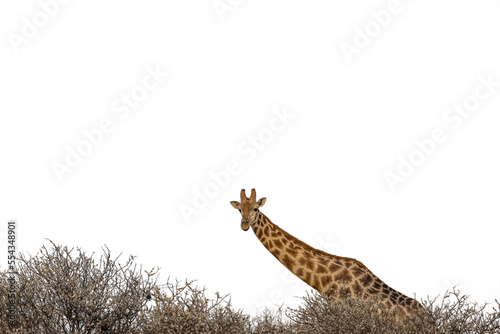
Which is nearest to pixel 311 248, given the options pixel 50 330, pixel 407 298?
pixel 407 298

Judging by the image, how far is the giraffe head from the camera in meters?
16.7

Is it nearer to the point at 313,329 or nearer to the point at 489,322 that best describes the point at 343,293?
the point at 313,329

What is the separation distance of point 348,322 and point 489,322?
10.8 feet

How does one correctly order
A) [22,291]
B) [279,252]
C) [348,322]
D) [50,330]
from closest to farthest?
[348,322] < [50,330] < [22,291] < [279,252]

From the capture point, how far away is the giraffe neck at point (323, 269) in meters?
15.5

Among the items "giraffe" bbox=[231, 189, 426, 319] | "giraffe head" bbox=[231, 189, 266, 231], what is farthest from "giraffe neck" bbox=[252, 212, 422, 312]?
"giraffe head" bbox=[231, 189, 266, 231]

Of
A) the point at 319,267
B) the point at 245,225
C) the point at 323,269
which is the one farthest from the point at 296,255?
the point at 245,225

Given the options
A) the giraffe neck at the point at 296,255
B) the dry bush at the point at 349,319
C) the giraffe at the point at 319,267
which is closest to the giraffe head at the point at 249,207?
the giraffe at the point at 319,267

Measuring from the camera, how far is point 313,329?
14172 mm

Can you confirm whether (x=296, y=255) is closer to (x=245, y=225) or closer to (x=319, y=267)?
(x=319, y=267)

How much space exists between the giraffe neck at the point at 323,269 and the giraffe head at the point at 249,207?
0.82 feet

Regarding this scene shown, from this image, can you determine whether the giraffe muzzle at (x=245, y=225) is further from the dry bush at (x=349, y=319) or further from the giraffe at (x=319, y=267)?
the dry bush at (x=349, y=319)

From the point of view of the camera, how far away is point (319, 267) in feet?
53.2

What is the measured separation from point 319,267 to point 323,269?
0.41 feet
